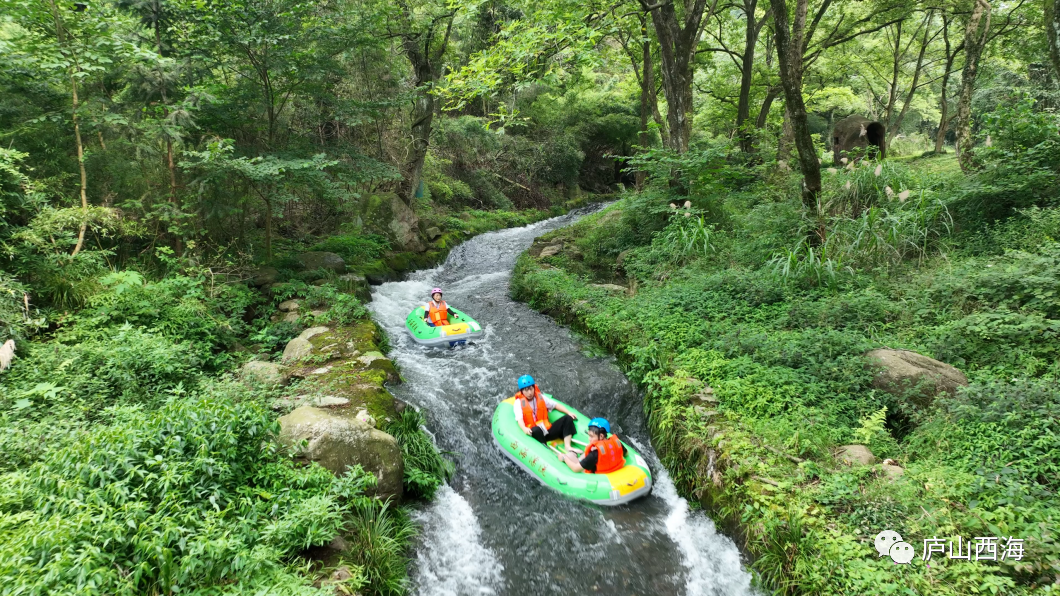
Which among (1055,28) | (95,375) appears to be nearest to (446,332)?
(95,375)

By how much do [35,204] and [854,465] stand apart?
991 cm

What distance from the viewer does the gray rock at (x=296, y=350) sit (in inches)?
265

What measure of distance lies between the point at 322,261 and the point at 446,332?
13.4 ft

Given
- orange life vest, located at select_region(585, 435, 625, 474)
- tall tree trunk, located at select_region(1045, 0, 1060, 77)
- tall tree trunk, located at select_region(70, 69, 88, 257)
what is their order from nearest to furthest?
orange life vest, located at select_region(585, 435, 625, 474)
tall tree trunk, located at select_region(70, 69, 88, 257)
tall tree trunk, located at select_region(1045, 0, 1060, 77)

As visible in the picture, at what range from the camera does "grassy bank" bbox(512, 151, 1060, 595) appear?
11.1 feet

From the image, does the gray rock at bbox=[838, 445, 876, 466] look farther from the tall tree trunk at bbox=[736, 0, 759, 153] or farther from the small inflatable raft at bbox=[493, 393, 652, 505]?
the tall tree trunk at bbox=[736, 0, 759, 153]

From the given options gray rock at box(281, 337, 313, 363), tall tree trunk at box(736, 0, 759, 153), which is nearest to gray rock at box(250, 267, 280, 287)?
gray rock at box(281, 337, 313, 363)

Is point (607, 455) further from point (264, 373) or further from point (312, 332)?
point (312, 332)

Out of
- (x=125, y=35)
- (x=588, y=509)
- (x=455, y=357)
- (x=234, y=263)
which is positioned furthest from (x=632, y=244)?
(x=125, y=35)

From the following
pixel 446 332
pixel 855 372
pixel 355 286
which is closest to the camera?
pixel 855 372

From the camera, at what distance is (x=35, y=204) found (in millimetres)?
6180

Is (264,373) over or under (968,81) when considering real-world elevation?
under

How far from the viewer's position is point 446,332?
866 cm

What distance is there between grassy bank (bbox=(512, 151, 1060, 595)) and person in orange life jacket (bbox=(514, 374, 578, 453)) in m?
1.14
